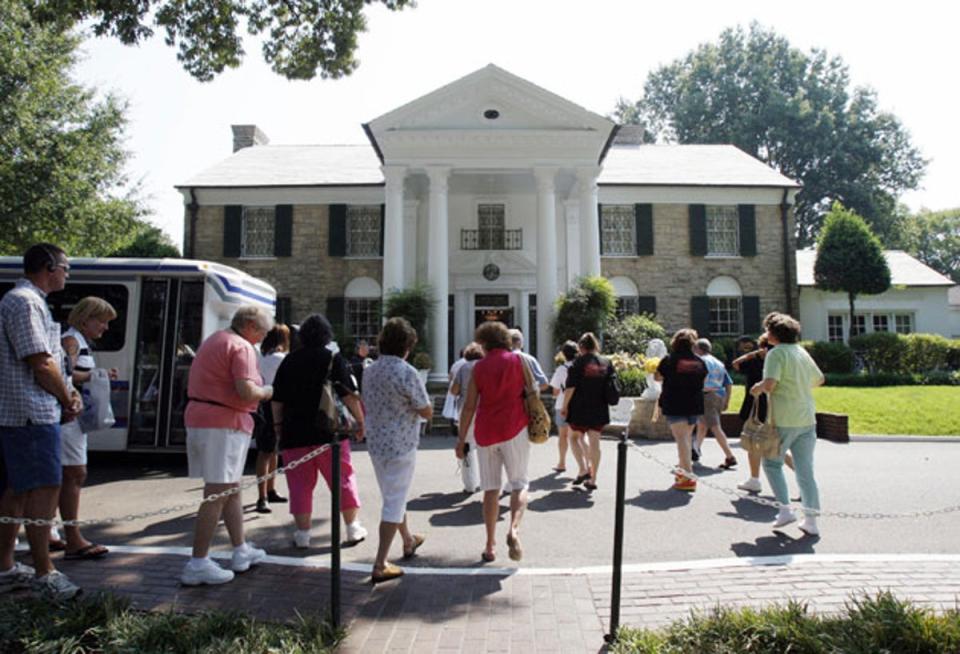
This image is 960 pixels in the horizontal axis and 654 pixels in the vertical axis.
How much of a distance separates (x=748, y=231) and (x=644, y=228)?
12.7 feet

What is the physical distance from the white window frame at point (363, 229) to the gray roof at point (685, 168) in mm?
8402

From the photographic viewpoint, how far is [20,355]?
12.8 feet

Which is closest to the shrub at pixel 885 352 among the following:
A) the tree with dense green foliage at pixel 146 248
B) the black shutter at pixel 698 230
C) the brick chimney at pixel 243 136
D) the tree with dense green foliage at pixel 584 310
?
the black shutter at pixel 698 230

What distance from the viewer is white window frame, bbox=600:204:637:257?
22922 mm

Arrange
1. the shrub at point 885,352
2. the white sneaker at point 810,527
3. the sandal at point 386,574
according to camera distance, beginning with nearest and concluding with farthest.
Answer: the sandal at point 386,574 → the white sneaker at point 810,527 → the shrub at point 885,352

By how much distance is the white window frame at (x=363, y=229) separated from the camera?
74.6 ft

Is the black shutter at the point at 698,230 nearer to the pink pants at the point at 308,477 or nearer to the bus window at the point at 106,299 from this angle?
the bus window at the point at 106,299

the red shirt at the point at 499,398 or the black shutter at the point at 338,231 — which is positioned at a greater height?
the black shutter at the point at 338,231

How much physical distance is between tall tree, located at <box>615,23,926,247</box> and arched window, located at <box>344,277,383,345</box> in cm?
3544

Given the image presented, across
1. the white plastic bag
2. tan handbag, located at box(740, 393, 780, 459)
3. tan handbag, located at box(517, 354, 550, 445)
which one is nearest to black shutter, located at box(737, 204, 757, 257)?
tan handbag, located at box(740, 393, 780, 459)

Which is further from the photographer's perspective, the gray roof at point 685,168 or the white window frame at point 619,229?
the gray roof at point 685,168

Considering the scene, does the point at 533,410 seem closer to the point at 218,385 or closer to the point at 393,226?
the point at 218,385

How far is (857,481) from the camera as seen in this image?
8.21 meters

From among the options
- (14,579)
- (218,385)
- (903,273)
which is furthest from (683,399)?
(903,273)
